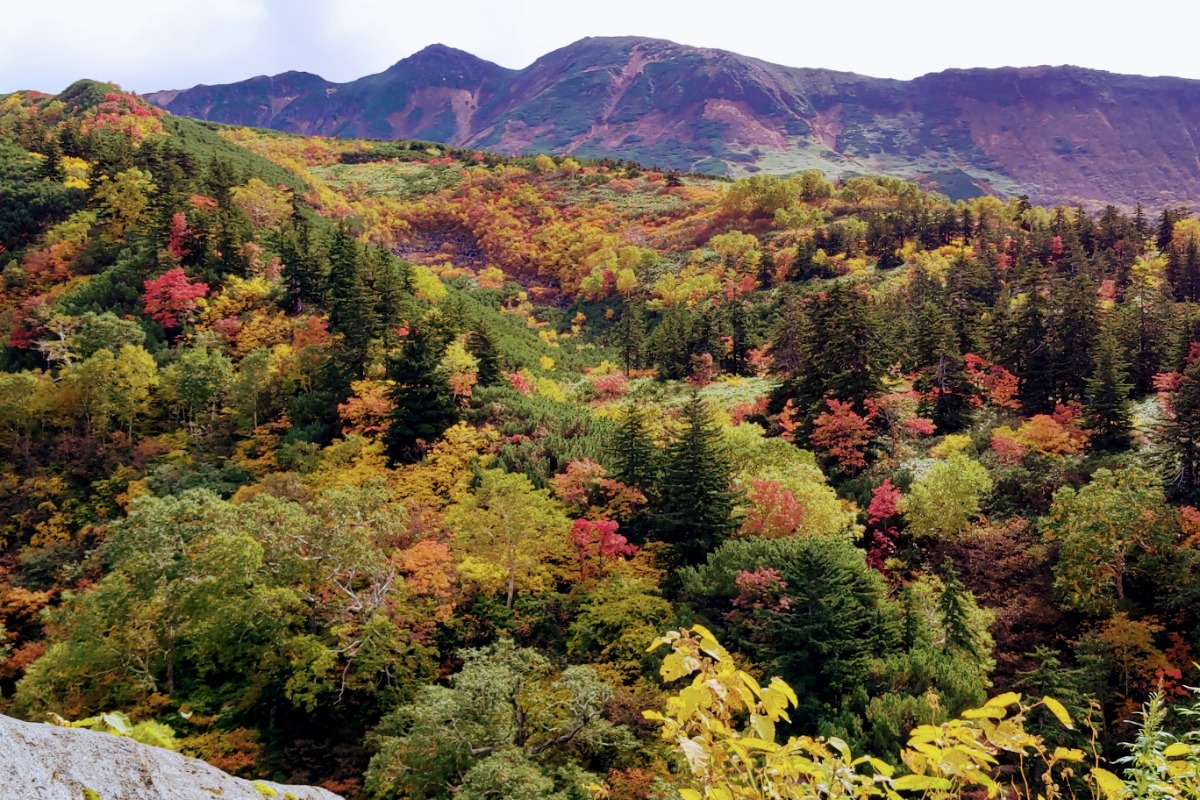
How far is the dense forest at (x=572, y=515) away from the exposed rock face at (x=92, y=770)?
3.07 meters

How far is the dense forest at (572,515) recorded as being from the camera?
16.7 meters

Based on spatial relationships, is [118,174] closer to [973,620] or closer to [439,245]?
[439,245]

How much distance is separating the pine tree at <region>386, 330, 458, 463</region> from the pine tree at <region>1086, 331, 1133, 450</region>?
27718 mm

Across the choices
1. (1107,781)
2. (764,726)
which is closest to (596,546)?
(764,726)

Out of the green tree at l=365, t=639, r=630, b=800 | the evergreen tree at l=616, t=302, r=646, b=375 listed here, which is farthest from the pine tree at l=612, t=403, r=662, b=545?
the evergreen tree at l=616, t=302, r=646, b=375

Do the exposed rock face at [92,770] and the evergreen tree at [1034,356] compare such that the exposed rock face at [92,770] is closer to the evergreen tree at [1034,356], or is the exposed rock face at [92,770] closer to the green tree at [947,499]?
the green tree at [947,499]

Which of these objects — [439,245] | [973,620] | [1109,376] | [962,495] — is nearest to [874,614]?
[973,620]

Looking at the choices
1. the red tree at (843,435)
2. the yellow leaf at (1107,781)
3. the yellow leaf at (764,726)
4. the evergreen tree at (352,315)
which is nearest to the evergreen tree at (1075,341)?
the red tree at (843,435)

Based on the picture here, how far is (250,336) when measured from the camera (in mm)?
41875

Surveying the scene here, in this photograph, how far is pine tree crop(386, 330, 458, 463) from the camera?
3234cm

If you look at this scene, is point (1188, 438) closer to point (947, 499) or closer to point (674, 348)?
point (947, 499)

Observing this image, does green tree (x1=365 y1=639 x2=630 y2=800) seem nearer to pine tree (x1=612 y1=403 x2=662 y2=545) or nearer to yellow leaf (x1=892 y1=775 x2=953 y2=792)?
pine tree (x1=612 y1=403 x2=662 y2=545)

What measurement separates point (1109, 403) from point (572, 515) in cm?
2212

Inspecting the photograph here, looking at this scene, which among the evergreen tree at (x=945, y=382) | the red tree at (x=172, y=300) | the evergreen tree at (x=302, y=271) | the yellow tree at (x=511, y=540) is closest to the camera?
the yellow tree at (x=511, y=540)
